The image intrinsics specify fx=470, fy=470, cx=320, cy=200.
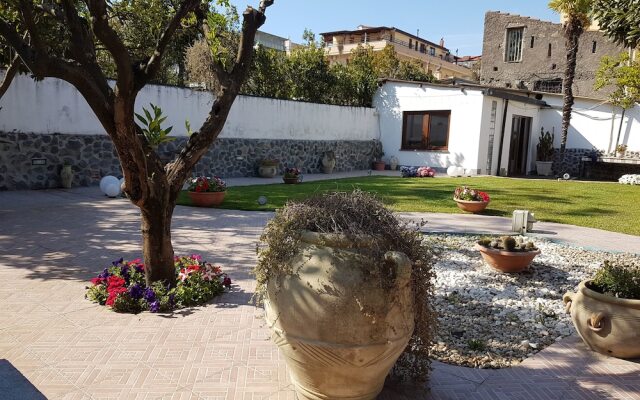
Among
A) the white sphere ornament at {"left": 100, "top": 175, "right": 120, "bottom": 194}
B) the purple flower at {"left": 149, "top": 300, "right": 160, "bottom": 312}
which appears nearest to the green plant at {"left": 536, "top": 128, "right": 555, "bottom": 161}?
the white sphere ornament at {"left": 100, "top": 175, "right": 120, "bottom": 194}

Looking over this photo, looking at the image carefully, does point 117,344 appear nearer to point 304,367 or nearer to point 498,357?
point 304,367

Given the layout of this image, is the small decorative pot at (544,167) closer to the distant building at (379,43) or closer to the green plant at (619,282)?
the green plant at (619,282)

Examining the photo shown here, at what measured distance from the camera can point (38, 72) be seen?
11.7 feet

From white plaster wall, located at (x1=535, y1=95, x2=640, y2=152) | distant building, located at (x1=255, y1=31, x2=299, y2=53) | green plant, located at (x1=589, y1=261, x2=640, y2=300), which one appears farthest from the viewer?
distant building, located at (x1=255, y1=31, x2=299, y2=53)

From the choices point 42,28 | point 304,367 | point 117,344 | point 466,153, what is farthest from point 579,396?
point 466,153

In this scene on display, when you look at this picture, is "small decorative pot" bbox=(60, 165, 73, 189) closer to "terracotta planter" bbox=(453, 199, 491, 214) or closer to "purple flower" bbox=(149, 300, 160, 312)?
"purple flower" bbox=(149, 300, 160, 312)

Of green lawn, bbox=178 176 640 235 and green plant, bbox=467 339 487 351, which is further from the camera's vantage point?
green lawn, bbox=178 176 640 235

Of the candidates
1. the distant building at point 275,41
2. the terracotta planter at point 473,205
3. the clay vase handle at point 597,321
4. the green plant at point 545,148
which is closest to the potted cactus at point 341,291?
the clay vase handle at point 597,321

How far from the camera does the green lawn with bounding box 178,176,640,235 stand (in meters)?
10.8

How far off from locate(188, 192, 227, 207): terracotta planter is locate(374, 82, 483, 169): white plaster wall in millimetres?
12566

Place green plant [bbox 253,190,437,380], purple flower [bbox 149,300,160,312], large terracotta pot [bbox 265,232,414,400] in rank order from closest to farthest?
1. large terracotta pot [bbox 265,232,414,400]
2. green plant [bbox 253,190,437,380]
3. purple flower [bbox 149,300,160,312]

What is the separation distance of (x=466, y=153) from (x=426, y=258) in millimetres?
18205

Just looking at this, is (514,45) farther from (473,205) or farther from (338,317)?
(338,317)

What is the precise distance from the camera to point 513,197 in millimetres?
13352
